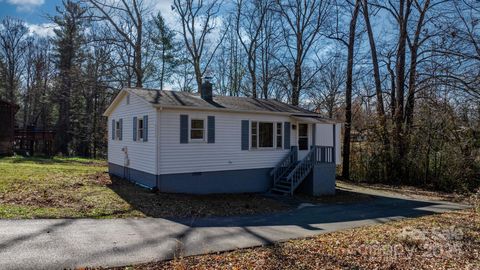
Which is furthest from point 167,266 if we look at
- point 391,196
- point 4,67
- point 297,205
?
point 4,67

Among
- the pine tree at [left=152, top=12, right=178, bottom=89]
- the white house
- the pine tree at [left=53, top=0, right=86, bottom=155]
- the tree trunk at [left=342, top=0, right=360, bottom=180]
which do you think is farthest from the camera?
the pine tree at [left=53, top=0, right=86, bottom=155]

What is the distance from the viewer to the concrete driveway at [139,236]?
215 inches

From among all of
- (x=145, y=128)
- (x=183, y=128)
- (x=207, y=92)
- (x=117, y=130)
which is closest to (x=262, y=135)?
(x=207, y=92)

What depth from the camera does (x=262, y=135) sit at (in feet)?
48.6

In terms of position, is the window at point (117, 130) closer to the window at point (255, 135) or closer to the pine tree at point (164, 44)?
the window at point (255, 135)

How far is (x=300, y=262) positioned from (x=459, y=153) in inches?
585

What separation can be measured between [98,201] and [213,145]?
4.68 meters

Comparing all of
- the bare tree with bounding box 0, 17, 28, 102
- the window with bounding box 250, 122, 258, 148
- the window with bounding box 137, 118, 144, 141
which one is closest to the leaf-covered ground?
the window with bounding box 250, 122, 258, 148

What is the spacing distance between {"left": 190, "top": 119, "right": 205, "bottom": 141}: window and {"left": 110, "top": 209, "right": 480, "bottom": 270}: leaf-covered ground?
261 inches

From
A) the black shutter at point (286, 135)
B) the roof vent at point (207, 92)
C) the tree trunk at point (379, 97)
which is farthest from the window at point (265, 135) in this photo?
the tree trunk at point (379, 97)

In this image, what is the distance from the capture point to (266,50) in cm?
2942

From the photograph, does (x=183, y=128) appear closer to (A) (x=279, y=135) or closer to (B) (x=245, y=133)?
(B) (x=245, y=133)

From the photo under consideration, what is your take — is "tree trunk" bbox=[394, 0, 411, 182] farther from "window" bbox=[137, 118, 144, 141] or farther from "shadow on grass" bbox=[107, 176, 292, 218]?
"window" bbox=[137, 118, 144, 141]

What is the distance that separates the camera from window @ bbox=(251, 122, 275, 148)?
1458 centimetres
